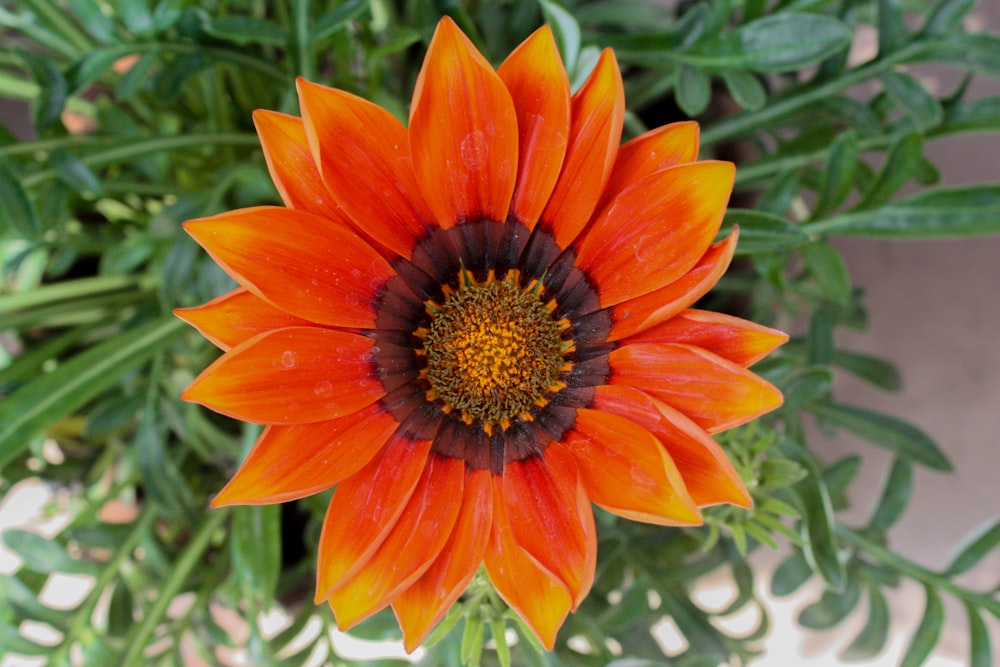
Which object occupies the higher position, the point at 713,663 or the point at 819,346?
the point at 819,346

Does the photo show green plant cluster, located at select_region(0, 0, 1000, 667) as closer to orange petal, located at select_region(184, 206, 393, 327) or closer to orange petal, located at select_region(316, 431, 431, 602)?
orange petal, located at select_region(316, 431, 431, 602)

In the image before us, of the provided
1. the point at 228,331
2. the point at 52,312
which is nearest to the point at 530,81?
the point at 228,331

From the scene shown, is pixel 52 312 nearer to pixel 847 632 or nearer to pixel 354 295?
pixel 354 295

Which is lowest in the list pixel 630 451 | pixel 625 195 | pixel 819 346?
pixel 819 346

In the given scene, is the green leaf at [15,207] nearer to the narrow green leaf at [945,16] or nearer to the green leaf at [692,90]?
the green leaf at [692,90]

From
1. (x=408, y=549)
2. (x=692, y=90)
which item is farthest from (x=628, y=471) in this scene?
(x=692, y=90)
